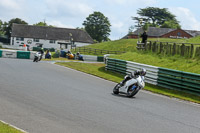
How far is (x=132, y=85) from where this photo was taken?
43.1 feet

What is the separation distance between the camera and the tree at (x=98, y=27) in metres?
122

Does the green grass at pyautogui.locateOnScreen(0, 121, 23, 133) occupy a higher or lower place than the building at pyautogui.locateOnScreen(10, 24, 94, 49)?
lower

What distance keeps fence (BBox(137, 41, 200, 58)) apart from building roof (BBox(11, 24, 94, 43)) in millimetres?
72845

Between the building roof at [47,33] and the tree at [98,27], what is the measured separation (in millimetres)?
18254

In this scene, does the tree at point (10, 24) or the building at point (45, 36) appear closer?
the building at point (45, 36)

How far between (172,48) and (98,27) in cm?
9754

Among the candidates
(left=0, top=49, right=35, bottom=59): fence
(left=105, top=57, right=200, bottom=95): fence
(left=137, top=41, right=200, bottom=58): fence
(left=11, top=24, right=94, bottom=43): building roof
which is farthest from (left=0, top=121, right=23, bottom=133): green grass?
(left=11, top=24, right=94, bottom=43): building roof

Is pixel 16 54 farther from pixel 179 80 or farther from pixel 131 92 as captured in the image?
pixel 131 92

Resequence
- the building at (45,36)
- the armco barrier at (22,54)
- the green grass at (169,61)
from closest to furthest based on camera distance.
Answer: the green grass at (169,61), the armco barrier at (22,54), the building at (45,36)

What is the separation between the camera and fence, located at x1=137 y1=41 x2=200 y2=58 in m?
23.7

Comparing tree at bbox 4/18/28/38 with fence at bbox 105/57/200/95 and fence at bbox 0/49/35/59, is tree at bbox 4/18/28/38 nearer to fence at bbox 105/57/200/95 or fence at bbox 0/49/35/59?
fence at bbox 0/49/35/59

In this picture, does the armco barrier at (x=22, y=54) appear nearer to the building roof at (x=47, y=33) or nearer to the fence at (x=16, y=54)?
the fence at (x=16, y=54)

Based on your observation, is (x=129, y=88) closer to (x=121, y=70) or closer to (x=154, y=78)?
(x=154, y=78)

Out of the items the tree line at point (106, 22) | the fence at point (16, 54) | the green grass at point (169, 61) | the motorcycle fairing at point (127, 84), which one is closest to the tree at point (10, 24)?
the tree line at point (106, 22)
